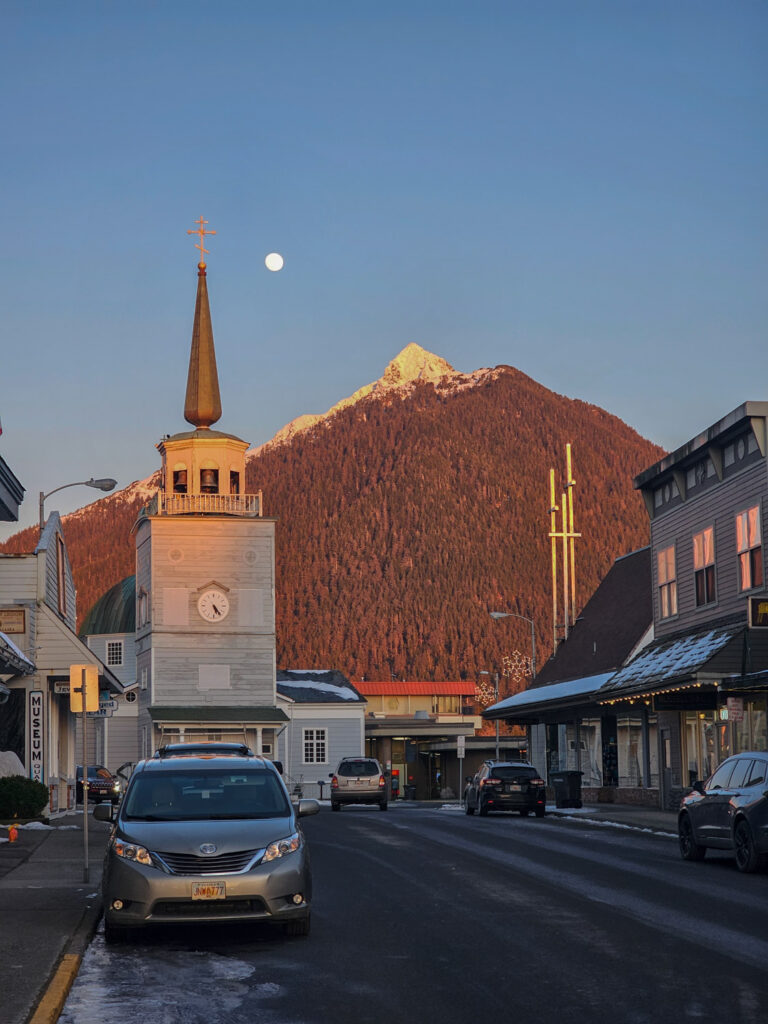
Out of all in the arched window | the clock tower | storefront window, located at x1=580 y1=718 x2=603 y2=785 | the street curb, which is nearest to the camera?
the street curb

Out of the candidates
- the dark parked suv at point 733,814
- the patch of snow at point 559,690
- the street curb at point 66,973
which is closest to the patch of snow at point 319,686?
the patch of snow at point 559,690

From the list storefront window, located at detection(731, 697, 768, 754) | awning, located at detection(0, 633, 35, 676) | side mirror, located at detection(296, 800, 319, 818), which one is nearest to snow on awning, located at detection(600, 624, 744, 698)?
storefront window, located at detection(731, 697, 768, 754)

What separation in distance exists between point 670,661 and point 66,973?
24.9m

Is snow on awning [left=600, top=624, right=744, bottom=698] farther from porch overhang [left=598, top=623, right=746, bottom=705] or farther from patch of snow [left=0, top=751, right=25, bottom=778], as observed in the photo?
patch of snow [left=0, top=751, right=25, bottom=778]

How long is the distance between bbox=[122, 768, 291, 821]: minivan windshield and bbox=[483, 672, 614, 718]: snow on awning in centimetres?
2735

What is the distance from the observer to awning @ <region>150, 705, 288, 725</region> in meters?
66.9

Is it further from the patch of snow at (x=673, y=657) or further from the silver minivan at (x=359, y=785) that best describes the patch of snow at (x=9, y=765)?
the patch of snow at (x=673, y=657)

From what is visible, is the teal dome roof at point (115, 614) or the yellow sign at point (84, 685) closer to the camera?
the yellow sign at point (84, 685)

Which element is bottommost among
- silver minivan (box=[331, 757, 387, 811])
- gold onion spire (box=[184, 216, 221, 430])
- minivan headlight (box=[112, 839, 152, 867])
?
silver minivan (box=[331, 757, 387, 811])

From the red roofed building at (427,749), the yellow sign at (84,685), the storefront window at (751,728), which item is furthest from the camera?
the red roofed building at (427,749)

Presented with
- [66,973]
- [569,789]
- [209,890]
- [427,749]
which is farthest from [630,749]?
[427,749]

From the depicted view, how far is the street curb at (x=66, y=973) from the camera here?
912 centimetres

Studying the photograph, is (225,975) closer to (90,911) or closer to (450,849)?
(90,911)

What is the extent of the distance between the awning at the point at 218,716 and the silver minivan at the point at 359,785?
19.0 m
